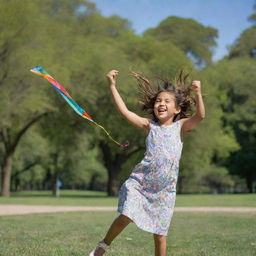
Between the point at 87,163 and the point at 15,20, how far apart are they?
3181cm

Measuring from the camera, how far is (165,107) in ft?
18.5

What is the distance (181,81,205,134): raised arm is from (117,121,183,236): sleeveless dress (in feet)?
1.15

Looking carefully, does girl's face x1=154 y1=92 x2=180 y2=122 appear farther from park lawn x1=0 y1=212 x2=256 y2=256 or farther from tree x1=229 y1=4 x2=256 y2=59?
tree x1=229 y1=4 x2=256 y2=59

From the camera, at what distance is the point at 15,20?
2800 centimetres

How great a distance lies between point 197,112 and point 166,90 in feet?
1.83

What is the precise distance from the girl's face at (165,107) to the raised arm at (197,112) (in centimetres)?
15

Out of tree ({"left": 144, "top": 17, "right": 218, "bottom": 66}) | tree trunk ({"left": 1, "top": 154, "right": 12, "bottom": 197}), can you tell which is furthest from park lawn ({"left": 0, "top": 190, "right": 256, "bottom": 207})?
tree ({"left": 144, "top": 17, "right": 218, "bottom": 66})

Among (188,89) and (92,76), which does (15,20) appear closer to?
(92,76)

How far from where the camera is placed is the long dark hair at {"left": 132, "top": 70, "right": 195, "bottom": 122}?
19.1 feet

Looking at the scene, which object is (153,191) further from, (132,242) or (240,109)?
(240,109)

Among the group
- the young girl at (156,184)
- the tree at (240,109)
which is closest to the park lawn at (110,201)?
the tree at (240,109)

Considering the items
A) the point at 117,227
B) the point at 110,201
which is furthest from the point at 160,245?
the point at 110,201

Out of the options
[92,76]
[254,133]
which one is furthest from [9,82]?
[254,133]

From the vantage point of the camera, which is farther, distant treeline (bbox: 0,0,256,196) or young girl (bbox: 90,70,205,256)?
distant treeline (bbox: 0,0,256,196)
